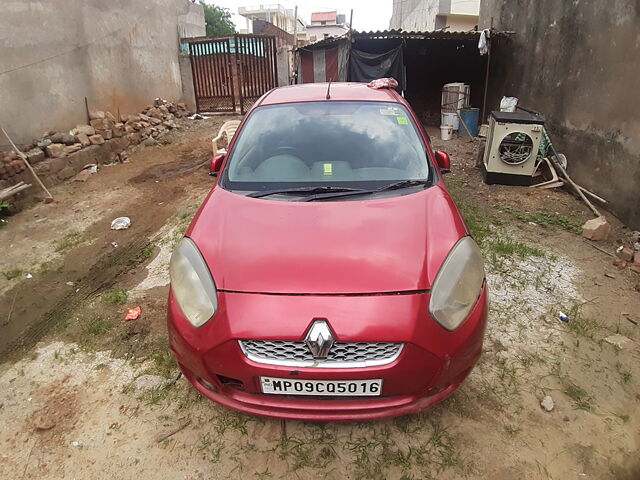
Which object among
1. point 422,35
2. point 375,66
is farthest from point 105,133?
point 422,35

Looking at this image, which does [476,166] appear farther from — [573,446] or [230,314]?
[230,314]

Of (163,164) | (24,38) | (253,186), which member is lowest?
(163,164)

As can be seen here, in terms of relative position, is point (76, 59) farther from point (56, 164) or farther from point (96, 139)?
point (56, 164)

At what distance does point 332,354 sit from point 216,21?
3416cm

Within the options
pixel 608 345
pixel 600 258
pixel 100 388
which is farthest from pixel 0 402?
pixel 600 258

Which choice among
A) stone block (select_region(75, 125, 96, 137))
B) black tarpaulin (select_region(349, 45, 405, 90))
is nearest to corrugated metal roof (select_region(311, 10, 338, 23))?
black tarpaulin (select_region(349, 45, 405, 90))

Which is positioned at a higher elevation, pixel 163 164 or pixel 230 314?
pixel 230 314

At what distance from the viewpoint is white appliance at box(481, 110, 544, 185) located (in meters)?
5.59

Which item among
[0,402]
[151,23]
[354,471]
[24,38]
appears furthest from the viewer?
[151,23]

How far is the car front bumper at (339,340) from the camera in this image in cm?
169

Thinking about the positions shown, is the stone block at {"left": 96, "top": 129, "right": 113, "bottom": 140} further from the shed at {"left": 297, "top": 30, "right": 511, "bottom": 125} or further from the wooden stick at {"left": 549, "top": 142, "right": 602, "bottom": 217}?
the wooden stick at {"left": 549, "top": 142, "right": 602, "bottom": 217}

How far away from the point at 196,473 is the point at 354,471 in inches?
29.9

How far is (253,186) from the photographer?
2.54 meters

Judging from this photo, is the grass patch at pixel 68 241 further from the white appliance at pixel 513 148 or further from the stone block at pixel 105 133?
the white appliance at pixel 513 148
